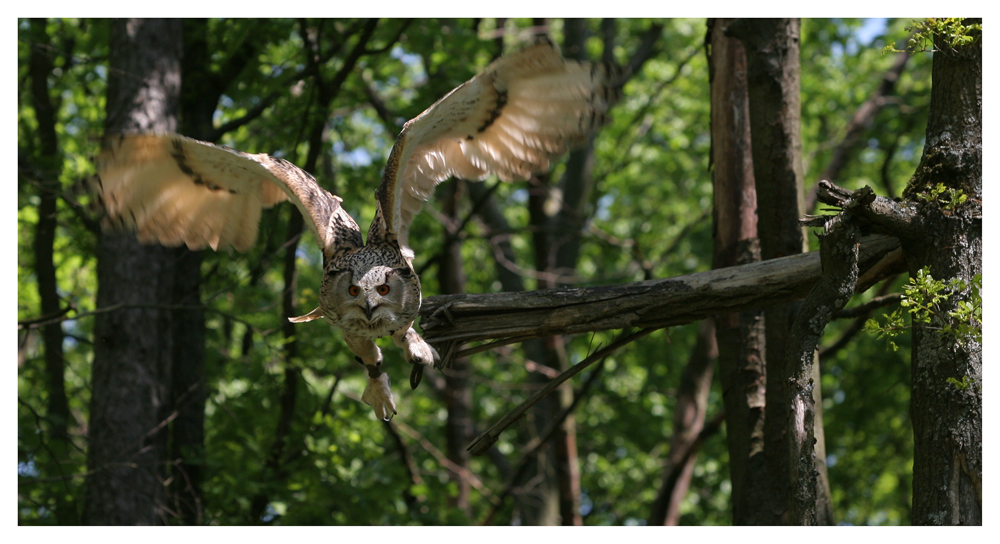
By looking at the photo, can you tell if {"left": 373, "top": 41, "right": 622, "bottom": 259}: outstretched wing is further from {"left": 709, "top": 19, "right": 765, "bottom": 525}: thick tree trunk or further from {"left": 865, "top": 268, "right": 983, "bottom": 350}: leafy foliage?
{"left": 709, "top": 19, "right": 765, "bottom": 525}: thick tree trunk

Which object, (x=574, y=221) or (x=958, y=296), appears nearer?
(x=958, y=296)

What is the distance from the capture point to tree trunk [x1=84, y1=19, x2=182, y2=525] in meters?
5.80

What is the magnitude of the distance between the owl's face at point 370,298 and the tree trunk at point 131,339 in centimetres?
298

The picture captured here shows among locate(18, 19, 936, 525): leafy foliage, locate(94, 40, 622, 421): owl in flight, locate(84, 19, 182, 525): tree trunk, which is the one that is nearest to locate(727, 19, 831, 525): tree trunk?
locate(18, 19, 936, 525): leafy foliage

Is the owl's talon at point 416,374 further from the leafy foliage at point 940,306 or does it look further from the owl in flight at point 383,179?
the leafy foliage at point 940,306

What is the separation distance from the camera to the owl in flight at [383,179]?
134 inches

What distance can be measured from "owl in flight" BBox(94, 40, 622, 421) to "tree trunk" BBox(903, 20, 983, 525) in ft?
4.32

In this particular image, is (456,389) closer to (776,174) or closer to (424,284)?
(424,284)

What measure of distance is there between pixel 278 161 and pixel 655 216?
332 inches

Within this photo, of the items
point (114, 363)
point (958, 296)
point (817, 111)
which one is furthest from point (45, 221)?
point (817, 111)

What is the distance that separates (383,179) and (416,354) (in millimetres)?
740

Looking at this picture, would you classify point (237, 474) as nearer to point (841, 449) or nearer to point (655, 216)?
point (655, 216)

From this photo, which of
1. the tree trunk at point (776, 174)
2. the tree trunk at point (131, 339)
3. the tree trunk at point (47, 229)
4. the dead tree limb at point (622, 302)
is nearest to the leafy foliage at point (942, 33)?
the dead tree limb at point (622, 302)

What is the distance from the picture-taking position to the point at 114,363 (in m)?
5.95
